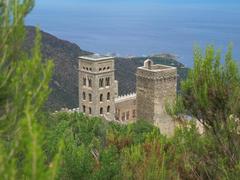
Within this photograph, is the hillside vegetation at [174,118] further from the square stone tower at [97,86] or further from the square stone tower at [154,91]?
the square stone tower at [97,86]

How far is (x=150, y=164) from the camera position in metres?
9.20

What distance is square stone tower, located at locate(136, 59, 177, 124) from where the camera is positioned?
3234cm

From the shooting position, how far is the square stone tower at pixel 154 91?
32344 mm

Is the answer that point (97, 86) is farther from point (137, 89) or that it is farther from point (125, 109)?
point (125, 109)

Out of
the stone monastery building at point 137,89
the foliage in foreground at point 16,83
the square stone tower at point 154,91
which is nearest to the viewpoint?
the foliage in foreground at point 16,83

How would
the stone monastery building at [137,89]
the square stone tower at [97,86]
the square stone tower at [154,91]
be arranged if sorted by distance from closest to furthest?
the square stone tower at [154,91], the stone monastery building at [137,89], the square stone tower at [97,86]

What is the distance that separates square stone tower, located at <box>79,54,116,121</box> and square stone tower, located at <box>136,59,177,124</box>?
2417 millimetres

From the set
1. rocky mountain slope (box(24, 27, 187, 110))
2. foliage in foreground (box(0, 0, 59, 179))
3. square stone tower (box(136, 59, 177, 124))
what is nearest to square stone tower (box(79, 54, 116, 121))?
square stone tower (box(136, 59, 177, 124))

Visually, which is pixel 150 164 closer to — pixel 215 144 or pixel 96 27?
pixel 215 144

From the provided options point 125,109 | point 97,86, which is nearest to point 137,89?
point 97,86

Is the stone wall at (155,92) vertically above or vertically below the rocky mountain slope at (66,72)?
above

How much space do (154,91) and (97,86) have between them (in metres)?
4.28

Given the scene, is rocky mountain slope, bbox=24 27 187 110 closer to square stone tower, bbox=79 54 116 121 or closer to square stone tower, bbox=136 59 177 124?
square stone tower, bbox=79 54 116 121

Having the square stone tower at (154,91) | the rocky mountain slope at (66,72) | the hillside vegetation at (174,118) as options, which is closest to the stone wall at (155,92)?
the square stone tower at (154,91)
